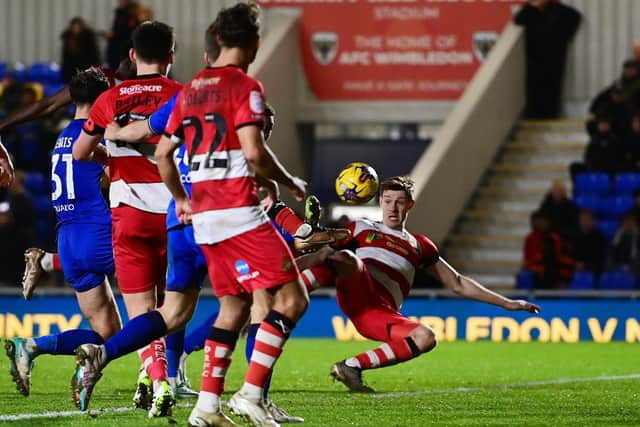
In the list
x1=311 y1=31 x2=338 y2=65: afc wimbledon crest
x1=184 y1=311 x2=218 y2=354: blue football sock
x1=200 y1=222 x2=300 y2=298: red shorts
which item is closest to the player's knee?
x1=184 y1=311 x2=218 y2=354: blue football sock

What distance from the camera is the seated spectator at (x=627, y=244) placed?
17.2m

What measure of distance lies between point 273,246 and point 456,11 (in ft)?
49.3

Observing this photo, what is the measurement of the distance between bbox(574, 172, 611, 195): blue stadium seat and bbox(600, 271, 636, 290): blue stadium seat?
177 centimetres

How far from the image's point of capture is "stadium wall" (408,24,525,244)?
60.5ft

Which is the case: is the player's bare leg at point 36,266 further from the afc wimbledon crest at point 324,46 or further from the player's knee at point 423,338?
the afc wimbledon crest at point 324,46

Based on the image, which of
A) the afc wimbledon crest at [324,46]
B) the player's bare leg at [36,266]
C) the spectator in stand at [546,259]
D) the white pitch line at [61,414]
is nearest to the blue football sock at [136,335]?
the white pitch line at [61,414]

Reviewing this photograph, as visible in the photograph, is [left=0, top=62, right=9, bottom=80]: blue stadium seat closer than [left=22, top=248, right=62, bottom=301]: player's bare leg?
No

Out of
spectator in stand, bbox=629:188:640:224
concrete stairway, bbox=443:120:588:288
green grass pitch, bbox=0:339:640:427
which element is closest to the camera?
green grass pitch, bbox=0:339:640:427

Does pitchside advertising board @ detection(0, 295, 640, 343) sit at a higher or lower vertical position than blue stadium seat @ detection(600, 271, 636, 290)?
lower

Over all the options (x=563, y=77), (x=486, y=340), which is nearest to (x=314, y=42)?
(x=563, y=77)

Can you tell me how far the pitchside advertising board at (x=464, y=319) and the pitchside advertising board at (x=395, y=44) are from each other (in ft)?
18.1

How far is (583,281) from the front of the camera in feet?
56.0

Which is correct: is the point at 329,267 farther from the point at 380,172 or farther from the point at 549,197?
the point at 380,172

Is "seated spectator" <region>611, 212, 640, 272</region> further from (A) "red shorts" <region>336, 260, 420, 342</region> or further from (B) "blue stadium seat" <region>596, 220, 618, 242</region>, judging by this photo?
(A) "red shorts" <region>336, 260, 420, 342</region>
